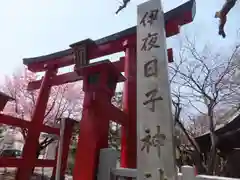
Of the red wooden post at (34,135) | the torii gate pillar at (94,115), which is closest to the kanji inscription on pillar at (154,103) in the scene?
the torii gate pillar at (94,115)

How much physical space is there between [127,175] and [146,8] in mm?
1962

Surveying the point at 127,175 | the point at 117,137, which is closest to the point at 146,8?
the point at 127,175

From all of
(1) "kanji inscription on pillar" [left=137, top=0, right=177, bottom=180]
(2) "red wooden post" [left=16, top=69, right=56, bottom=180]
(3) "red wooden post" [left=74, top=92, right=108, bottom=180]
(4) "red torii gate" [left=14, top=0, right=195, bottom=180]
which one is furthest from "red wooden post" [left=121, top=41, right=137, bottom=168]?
(2) "red wooden post" [left=16, top=69, right=56, bottom=180]

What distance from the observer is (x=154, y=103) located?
1.83 metres

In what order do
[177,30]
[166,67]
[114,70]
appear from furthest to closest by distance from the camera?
[177,30] < [114,70] < [166,67]

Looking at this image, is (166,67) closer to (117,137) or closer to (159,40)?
(159,40)

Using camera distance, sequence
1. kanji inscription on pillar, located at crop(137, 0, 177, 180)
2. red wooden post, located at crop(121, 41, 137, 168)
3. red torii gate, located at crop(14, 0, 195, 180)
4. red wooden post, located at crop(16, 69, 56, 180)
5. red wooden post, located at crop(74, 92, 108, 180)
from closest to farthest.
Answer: kanji inscription on pillar, located at crop(137, 0, 177, 180) < red wooden post, located at crop(74, 92, 108, 180) < red torii gate, located at crop(14, 0, 195, 180) < red wooden post, located at crop(121, 41, 137, 168) < red wooden post, located at crop(16, 69, 56, 180)

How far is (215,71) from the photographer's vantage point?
8023 mm

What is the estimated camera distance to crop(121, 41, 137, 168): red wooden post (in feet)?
10.2

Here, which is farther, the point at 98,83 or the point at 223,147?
the point at 223,147

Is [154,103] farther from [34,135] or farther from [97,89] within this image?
[34,135]

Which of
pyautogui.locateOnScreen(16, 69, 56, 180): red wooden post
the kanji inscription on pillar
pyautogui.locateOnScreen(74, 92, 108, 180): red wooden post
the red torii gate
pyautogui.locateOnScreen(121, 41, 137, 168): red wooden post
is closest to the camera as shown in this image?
the kanji inscription on pillar

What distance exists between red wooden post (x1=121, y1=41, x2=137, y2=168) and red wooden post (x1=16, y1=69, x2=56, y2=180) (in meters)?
2.34

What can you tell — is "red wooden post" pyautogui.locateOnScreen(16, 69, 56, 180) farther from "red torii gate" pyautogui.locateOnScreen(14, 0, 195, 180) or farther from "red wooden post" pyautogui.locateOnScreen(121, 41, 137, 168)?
"red wooden post" pyautogui.locateOnScreen(121, 41, 137, 168)
